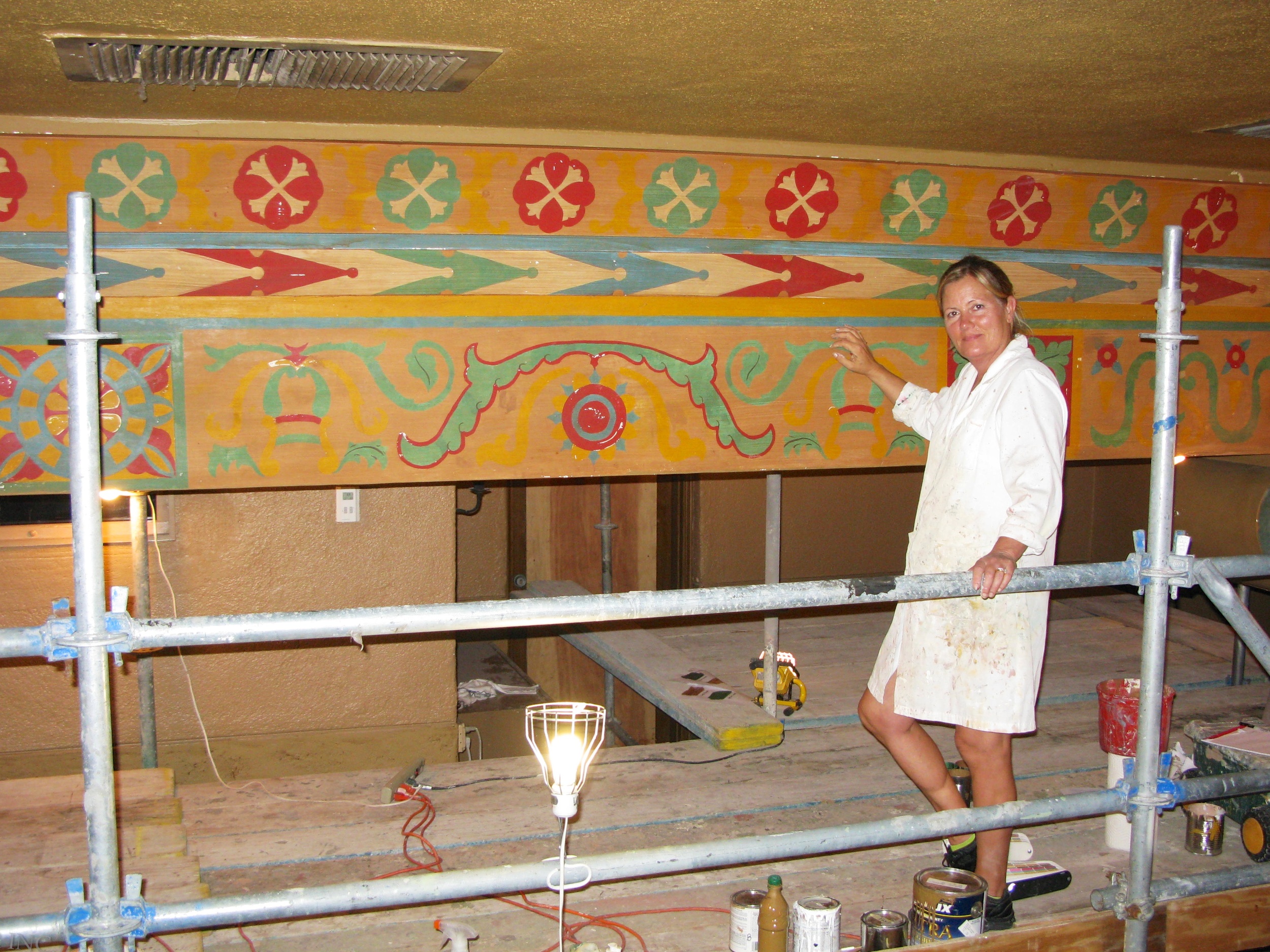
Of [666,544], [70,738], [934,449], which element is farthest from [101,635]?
[666,544]

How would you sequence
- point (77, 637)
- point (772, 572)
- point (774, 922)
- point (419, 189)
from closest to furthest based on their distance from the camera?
point (77, 637) → point (774, 922) → point (419, 189) → point (772, 572)

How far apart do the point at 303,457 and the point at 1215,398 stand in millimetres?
2832

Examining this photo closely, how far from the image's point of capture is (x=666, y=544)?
270 inches

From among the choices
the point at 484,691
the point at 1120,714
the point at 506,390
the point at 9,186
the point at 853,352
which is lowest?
the point at 484,691

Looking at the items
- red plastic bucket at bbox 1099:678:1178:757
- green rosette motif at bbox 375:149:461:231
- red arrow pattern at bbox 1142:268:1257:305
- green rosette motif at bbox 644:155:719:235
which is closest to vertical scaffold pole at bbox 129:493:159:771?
green rosette motif at bbox 375:149:461:231

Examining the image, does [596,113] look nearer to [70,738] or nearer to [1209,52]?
[1209,52]

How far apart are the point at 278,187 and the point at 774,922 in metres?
2.08

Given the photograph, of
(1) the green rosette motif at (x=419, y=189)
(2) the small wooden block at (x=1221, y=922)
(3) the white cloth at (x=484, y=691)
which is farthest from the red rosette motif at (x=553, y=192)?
(3) the white cloth at (x=484, y=691)

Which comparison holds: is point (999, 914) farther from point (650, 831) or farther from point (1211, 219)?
point (1211, 219)

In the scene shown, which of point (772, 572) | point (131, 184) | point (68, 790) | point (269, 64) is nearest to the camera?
point (269, 64)

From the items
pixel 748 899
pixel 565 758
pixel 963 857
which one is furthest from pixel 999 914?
pixel 565 758

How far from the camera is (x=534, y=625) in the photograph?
1640mm

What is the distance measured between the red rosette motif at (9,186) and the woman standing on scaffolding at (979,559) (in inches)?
86.3

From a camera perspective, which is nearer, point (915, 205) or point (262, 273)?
point (262, 273)
